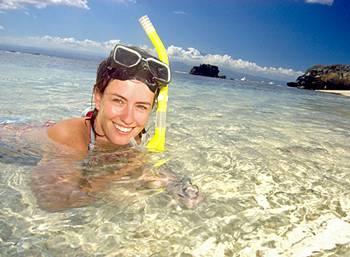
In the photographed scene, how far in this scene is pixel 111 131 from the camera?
3791 mm

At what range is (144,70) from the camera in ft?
12.5

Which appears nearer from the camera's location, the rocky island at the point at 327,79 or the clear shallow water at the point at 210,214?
the clear shallow water at the point at 210,214

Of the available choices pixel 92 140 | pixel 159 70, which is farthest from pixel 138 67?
pixel 92 140

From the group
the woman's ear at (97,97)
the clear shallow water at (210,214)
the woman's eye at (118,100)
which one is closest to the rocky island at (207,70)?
the clear shallow water at (210,214)

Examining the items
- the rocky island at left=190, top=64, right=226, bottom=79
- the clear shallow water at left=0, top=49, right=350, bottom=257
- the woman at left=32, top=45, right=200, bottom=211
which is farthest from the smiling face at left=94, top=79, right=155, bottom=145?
the rocky island at left=190, top=64, right=226, bottom=79

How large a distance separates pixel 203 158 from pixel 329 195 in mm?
1868

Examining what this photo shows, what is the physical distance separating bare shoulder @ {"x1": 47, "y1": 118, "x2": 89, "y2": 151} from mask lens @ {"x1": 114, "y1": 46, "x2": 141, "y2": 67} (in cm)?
102

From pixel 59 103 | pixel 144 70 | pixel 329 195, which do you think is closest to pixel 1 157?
pixel 144 70

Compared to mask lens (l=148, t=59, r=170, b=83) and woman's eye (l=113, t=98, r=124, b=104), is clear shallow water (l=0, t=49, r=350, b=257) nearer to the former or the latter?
woman's eye (l=113, t=98, r=124, b=104)

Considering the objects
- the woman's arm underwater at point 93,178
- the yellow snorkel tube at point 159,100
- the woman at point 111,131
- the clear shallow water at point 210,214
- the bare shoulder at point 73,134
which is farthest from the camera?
the yellow snorkel tube at point 159,100

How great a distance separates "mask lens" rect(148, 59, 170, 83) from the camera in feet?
13.0

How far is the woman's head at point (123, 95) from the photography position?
3645 millimetres

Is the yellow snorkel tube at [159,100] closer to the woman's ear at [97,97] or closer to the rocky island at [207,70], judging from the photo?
the woman's ear at [97,97]

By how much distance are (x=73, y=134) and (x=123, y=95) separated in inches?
37.9
